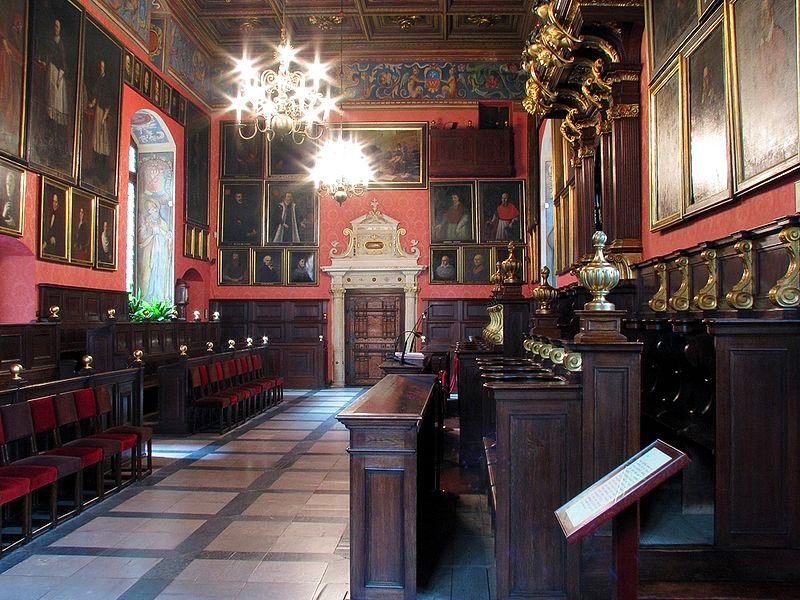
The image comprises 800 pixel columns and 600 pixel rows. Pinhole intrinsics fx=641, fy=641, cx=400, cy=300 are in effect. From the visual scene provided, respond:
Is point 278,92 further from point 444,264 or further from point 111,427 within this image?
point 444,264

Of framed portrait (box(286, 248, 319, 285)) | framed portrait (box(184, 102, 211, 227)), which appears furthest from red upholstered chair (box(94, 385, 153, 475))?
framed portrait (box(286, 248, 319, 285))

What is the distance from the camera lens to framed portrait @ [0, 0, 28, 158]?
8.48m

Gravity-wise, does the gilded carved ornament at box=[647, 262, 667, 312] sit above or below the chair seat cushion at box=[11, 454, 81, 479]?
above

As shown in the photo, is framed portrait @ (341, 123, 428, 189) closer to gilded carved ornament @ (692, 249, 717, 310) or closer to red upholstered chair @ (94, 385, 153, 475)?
red upholstered chair @ (94, 385, 153, 475)

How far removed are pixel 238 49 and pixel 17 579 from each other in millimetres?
14587

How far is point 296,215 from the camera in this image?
1595cm

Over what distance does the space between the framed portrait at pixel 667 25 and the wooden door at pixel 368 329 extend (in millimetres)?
10456

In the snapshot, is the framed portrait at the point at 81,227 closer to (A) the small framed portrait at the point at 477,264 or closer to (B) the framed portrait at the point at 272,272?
(B) the framed portrait at the point at 272,272

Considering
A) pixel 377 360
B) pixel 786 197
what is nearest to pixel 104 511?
pixel 786 197

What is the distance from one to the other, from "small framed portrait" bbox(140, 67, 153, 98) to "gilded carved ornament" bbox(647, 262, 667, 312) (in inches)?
420

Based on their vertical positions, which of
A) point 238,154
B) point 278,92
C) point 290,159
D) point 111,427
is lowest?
point 111,427

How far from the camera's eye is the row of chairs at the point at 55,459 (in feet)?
14.8

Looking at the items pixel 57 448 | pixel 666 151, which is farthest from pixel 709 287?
pixel 57 448

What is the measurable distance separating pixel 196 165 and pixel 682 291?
41.1ft
